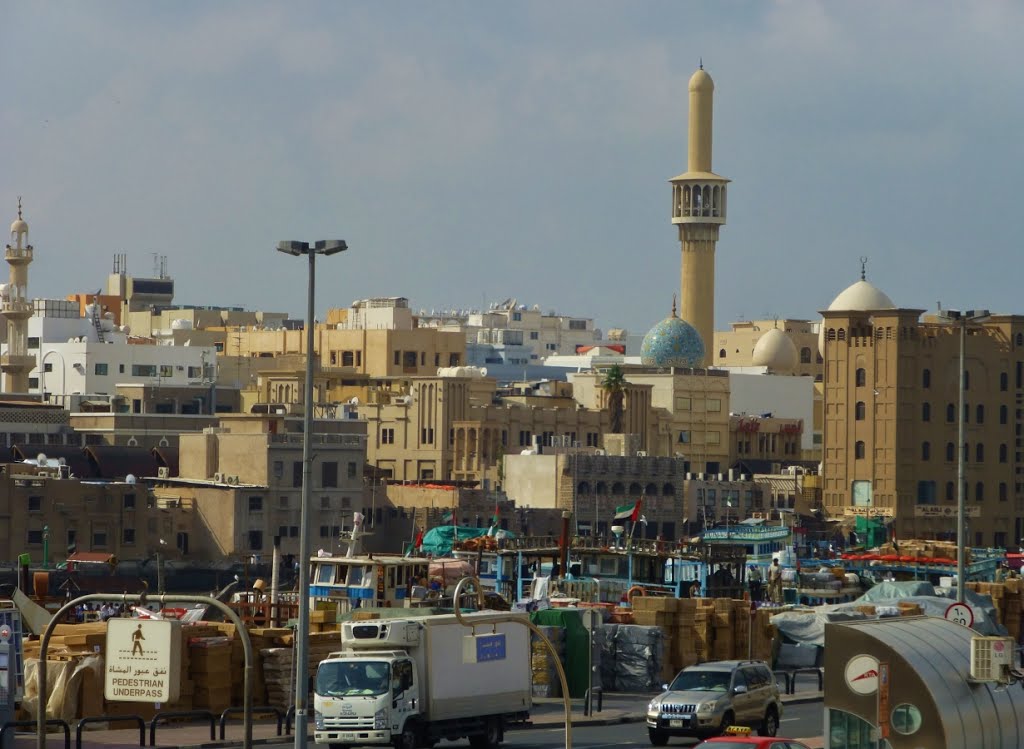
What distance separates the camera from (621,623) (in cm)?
4981

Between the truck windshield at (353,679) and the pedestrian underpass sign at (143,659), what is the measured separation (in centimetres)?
905

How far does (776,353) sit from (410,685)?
470 ft

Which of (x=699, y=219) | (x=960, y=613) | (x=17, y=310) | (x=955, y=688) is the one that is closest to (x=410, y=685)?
(x=960, y=613)

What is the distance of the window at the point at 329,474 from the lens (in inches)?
4294

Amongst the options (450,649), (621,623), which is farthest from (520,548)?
(450,649)

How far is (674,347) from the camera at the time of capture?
154750 millimetres

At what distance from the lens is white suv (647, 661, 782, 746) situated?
36656 mm

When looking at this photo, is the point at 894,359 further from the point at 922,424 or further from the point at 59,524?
the point at 59,524

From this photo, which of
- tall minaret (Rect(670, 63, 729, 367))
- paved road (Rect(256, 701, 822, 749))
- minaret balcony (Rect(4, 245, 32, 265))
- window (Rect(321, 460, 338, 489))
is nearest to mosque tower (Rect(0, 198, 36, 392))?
minaret balcony (Rect(4, 245, 32, 265))

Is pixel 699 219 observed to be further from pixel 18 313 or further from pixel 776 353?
pixel 18 313

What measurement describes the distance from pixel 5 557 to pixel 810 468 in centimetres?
6981

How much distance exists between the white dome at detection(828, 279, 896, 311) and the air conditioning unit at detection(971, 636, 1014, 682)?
12573cm

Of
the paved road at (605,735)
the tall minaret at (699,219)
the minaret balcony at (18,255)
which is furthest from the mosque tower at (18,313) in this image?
the paved road at (605,735)

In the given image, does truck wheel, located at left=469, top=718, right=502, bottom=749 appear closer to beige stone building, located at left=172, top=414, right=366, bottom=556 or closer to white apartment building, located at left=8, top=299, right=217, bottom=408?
beige stone building, located at left=172, top=414, right=366, bottom=556
